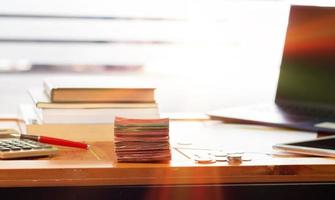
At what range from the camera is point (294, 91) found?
1784mm

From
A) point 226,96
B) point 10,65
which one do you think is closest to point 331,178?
point 226,96

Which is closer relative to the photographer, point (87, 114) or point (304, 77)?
point (87, 114)

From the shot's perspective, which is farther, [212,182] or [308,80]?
[308,80]

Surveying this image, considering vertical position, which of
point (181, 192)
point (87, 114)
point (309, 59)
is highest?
point (309, 59)

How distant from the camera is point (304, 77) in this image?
1.76m

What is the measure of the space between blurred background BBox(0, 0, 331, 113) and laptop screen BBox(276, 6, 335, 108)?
0.42 metres

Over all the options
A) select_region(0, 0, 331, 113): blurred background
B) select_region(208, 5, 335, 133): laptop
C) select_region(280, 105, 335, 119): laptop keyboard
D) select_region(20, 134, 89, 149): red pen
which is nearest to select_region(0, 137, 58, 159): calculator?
select_region(20, 134, 89, 149): red pen

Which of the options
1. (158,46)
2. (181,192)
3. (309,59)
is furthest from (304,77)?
(181,192)

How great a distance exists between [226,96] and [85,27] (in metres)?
0.45

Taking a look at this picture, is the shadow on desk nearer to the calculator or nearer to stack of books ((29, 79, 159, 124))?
the calculator

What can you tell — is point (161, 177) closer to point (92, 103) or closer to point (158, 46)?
point (92, 103)

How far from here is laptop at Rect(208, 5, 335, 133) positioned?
170cm

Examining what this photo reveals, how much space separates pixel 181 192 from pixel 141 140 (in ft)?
0.33

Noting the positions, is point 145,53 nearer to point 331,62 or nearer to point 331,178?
point 331,62
